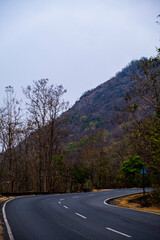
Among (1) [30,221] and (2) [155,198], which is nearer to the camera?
(1) [30,221]

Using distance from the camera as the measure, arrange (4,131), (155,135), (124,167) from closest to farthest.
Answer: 1. (155,135)
2. (4,131)
3. (124,167)

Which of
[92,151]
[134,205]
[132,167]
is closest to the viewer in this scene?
[134,205]

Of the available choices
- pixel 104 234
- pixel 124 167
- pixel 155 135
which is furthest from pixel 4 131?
pixel 104 234

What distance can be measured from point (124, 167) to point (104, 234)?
3834 centimetres

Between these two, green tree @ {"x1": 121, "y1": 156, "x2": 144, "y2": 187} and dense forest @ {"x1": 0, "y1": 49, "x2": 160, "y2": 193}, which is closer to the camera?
dense forest @ {"x1": 0, "y1": 49, "x2": 160, "y2": 193}

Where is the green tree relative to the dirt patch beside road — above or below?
above

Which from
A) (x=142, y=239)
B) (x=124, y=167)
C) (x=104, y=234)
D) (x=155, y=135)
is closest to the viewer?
(x=142, y=239)

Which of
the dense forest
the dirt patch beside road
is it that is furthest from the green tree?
the dirt patch beside road

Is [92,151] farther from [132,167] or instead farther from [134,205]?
[134,205]

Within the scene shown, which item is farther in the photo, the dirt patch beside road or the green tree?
the green tree

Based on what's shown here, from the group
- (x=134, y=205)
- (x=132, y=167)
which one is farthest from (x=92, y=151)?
(x=134, y=205)

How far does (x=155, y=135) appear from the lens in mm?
18234

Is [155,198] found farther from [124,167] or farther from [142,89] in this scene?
[124,167]

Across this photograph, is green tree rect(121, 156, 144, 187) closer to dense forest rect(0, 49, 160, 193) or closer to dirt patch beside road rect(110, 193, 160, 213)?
dense forest rect(0, 49, 160, 193)
